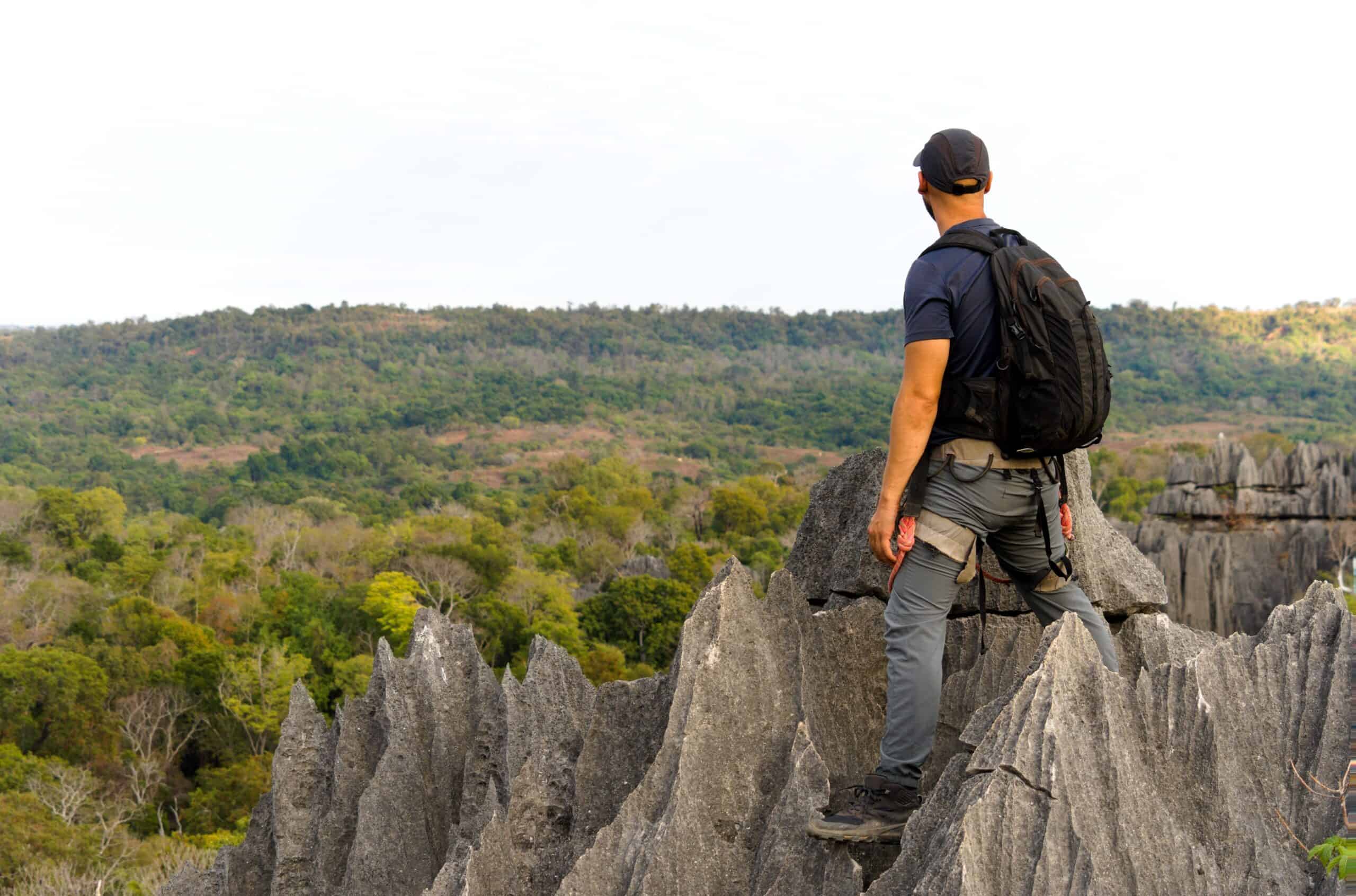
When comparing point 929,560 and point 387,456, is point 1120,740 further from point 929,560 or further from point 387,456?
point 387,456

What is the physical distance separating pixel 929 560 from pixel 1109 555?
2.62m

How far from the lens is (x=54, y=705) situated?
3394cm

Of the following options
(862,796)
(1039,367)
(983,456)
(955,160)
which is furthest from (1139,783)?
(955,160)

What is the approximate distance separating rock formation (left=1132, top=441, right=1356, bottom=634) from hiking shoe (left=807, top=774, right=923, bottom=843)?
28.1 metres

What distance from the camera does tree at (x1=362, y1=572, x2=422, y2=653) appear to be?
131ft

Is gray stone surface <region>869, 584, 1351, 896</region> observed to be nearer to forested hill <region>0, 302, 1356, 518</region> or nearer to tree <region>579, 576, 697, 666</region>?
tree <region>579, 576, 697, 666</region>

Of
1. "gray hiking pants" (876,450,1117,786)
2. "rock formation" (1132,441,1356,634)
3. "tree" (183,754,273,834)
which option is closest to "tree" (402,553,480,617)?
"tree" (183,754,273,834)

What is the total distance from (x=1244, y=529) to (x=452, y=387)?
124 m

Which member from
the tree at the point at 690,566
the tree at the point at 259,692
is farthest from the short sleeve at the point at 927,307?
the tree at the point at 690,566

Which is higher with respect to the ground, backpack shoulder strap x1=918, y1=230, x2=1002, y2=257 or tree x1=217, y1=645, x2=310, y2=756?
backpack shoulder strap x1=918, y1=230, x2=1002, y2=257

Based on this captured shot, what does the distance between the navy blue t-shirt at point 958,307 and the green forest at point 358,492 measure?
619 centimetres

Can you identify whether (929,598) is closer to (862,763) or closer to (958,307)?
(958,307)

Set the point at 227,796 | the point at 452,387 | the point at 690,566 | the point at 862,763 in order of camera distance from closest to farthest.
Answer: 1. the point at 862,763
2. the point at 227,796
3. the point at 690,566
4. the point at 452,387

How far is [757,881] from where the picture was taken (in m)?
5.54
